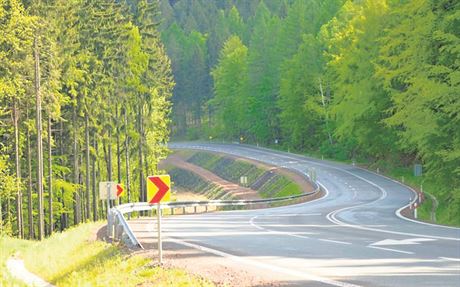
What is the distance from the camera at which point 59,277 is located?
69.9 feet

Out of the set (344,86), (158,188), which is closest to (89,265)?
(158,188)

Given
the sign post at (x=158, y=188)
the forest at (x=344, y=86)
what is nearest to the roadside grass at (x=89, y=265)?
the sign post at (x=158, y=188)

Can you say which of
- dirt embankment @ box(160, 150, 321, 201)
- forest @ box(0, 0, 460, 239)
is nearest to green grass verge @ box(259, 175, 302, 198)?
dirt embankment @ box(160, 150, 321, 201)

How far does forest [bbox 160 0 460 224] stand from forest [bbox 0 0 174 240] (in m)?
16.3

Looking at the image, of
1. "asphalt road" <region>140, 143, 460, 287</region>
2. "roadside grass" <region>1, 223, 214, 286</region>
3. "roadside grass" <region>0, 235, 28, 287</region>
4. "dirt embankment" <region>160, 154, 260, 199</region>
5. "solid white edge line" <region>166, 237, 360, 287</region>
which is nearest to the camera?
"solid white edge line" <region>166, 237, 360, 287</region>

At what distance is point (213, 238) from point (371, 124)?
42.3 metres

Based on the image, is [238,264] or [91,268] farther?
[91,268]

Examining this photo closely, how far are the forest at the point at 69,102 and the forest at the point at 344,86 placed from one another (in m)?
16.3

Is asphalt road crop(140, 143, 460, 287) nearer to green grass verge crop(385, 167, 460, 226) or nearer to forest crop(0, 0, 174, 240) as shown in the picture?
green grass verge crop(385, 167, 460, 226)

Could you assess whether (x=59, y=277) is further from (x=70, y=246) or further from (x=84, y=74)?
(x=84, y=74)

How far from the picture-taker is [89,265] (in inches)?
789

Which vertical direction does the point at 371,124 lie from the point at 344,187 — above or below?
above

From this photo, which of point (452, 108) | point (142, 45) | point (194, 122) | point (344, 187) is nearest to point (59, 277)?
point (452, 108)

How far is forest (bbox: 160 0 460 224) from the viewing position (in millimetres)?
32000
